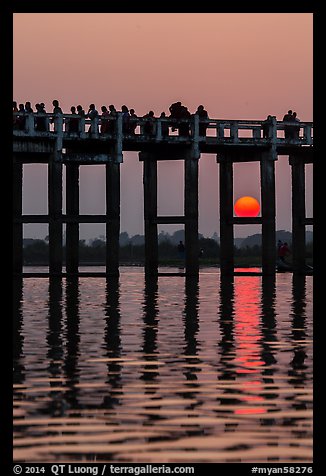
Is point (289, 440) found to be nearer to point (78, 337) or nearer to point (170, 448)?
point (170, 448)

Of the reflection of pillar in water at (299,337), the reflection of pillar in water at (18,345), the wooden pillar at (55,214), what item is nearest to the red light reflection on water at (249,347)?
the reflection of pillar in water at (299,337)

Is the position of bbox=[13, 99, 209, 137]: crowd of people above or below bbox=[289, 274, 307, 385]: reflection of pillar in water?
above

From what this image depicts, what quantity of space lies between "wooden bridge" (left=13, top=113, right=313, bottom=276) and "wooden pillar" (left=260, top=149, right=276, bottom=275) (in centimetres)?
3

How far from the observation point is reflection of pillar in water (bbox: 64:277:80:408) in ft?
41.4

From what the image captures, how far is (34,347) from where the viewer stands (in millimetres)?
17359

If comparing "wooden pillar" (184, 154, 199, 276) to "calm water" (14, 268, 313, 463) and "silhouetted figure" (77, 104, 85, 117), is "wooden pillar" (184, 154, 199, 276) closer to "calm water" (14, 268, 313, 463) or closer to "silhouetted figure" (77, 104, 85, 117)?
"silhouetted figure" (77, 104, 85, 117)

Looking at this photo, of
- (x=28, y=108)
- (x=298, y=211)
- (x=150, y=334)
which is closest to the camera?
(x=150, y=334)

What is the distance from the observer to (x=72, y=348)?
1712 cm

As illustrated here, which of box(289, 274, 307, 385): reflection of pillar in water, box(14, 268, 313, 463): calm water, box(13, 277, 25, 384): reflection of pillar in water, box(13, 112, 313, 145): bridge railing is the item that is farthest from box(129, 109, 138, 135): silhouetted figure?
box(14, 268, 313, 463): calm water

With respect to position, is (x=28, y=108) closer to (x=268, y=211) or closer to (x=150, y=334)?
(x=268, y=211)

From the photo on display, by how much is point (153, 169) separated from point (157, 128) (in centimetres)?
386

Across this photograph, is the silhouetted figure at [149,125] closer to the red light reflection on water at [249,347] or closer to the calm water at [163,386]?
the red light reflection on water at [249,347]

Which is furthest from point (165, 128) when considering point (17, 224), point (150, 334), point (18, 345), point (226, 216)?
point (18, 345)

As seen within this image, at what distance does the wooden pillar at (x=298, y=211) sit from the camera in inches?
2060
